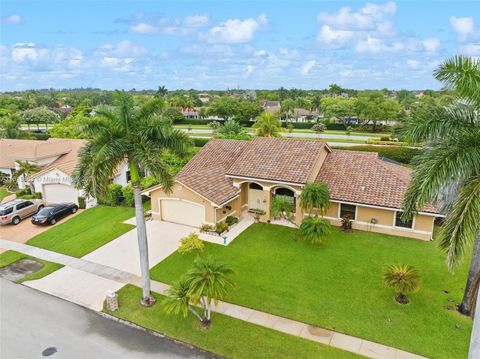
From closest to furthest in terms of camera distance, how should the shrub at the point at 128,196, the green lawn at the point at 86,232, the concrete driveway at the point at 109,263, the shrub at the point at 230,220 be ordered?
the concrete driveway at the point at 109,263, the green lawn at the point at 86,232, the shrub at the point at 230,220, the shrub at the point at 128,196

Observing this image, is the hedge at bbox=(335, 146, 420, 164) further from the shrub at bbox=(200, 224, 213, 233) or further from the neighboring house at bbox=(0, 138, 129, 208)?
the neighboring house at bbox=(0, 138, 129, 208)

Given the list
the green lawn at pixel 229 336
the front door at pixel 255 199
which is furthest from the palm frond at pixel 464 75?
the front door at pixel 255 199

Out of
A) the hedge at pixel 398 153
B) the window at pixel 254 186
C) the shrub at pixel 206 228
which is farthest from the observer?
the hedge at pixel 398 153

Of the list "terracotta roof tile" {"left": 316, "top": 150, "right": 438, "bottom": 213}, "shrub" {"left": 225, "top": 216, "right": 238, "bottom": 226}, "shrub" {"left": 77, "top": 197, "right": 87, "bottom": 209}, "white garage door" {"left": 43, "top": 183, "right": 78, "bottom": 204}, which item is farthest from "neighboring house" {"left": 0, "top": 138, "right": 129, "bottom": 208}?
"terracotta roof tile" {"left": 316, "top": 150, "right": 438, "bottom": 213}

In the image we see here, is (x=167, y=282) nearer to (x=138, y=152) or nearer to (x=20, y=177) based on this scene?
(x=138, y=152)

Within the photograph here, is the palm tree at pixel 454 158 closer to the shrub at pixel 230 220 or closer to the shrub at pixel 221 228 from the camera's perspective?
the shrub at pixel 221 228

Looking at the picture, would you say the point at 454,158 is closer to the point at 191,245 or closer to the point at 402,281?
the point at 402,281
